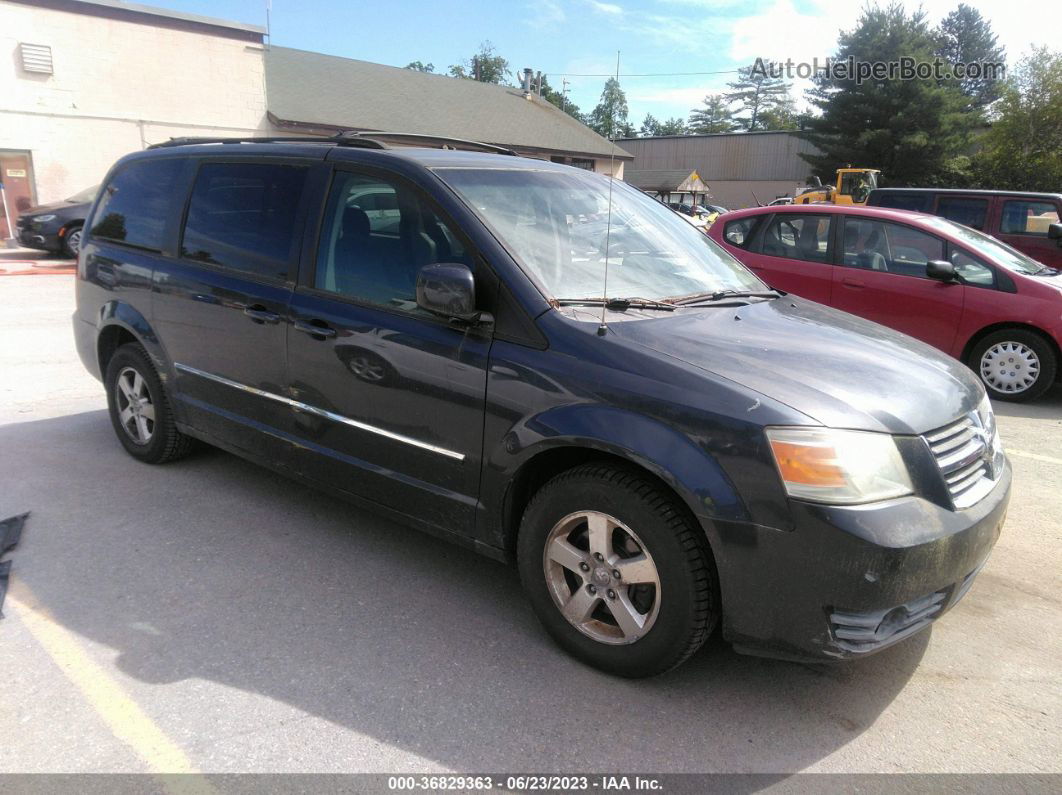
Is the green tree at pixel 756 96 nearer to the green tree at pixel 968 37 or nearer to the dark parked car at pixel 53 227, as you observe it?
the green tree at pixel 968 37

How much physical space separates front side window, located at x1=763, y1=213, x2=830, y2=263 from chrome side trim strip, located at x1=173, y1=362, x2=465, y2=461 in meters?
5.86

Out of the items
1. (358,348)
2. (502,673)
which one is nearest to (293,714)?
(502,673)

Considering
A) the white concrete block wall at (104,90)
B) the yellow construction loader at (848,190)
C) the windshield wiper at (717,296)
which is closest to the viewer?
the windshield wiper at (717,296)

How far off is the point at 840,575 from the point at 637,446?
732mm

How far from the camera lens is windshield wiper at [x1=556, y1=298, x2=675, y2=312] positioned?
308 cm

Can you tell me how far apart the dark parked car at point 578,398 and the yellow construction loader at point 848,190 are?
29.3 m

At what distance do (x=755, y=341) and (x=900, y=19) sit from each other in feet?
166

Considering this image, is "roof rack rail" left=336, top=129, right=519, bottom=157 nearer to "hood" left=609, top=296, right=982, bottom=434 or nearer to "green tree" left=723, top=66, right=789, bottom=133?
"hood" left=609, top=296, right=982, bottom=434

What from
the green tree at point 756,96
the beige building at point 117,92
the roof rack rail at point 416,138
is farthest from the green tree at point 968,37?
the roof rack rail at point 416,138

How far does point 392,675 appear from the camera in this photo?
288 cm

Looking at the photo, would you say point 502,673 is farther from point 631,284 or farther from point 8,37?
point 8,37

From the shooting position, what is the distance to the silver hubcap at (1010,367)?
7066 mm

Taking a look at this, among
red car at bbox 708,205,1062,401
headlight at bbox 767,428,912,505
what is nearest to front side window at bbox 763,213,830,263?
red car at bbox 708,205,1062,401

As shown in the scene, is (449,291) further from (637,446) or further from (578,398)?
(637,446)
